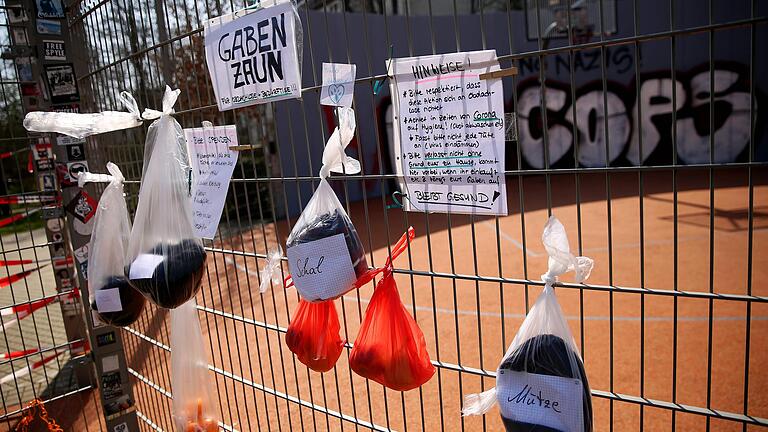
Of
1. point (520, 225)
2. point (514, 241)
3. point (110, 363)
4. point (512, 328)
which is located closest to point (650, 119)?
point (520, 225)

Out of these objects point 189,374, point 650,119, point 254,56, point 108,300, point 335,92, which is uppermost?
point 254,56

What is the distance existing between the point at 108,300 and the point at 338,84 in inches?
52.2

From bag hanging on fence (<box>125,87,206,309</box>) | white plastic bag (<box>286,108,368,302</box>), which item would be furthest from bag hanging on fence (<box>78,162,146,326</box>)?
white plastic bag (<box>286,108,368,302</box>)

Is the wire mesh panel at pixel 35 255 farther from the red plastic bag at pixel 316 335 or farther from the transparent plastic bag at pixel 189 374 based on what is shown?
the red plastic bag at pixel 316 335

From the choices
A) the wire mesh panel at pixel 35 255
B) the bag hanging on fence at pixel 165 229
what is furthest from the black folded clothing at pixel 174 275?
the wire mesh panel at pixel 35 255

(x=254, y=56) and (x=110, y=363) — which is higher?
(x=254, y=56)

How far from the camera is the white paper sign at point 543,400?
1.20 metres

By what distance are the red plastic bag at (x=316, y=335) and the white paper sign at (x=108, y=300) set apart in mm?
862

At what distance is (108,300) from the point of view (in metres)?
2.11

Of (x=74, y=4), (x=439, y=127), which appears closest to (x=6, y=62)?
(x=74, y=4)

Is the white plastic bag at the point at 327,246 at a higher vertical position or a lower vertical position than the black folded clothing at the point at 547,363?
higher

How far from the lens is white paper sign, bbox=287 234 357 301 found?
1479 mm

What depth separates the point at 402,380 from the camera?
1445mm

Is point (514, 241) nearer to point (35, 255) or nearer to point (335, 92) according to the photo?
point (35, 255)
